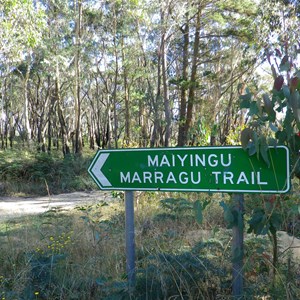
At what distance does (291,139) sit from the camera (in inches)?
98.4

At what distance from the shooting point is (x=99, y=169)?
3.09 m

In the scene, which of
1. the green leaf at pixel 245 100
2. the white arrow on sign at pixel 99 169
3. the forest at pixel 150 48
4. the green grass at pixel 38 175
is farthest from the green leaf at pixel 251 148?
the green grass at pixel 38 175

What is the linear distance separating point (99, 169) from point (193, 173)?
77 centimetres

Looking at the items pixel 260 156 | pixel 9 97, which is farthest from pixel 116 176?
pixel 9 97

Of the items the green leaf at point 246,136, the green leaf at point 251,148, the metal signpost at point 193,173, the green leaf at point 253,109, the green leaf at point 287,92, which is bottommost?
the metal signpost at point 193,173

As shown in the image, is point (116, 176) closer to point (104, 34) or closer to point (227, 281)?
point (227, 281)

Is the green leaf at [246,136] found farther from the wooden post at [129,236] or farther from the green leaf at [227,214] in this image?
the wooden post at [129,236]

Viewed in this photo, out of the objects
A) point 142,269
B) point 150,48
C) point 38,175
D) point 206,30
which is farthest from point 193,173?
point 150,48

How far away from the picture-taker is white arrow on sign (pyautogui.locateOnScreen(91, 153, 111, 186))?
3.07m

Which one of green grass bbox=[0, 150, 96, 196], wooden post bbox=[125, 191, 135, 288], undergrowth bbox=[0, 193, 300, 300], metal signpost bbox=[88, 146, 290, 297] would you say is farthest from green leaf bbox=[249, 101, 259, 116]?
green grass bbox=[0, 150, 96, 196]

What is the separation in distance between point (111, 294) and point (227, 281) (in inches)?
33.6

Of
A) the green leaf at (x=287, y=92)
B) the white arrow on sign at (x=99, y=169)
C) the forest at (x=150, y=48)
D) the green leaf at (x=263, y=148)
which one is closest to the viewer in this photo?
the green leaf at (x=287, y=92)

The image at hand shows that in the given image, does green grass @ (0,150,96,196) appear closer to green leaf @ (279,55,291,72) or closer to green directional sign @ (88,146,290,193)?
green directional sign @ (88,146,290,193)

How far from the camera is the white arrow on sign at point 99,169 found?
3068mm
